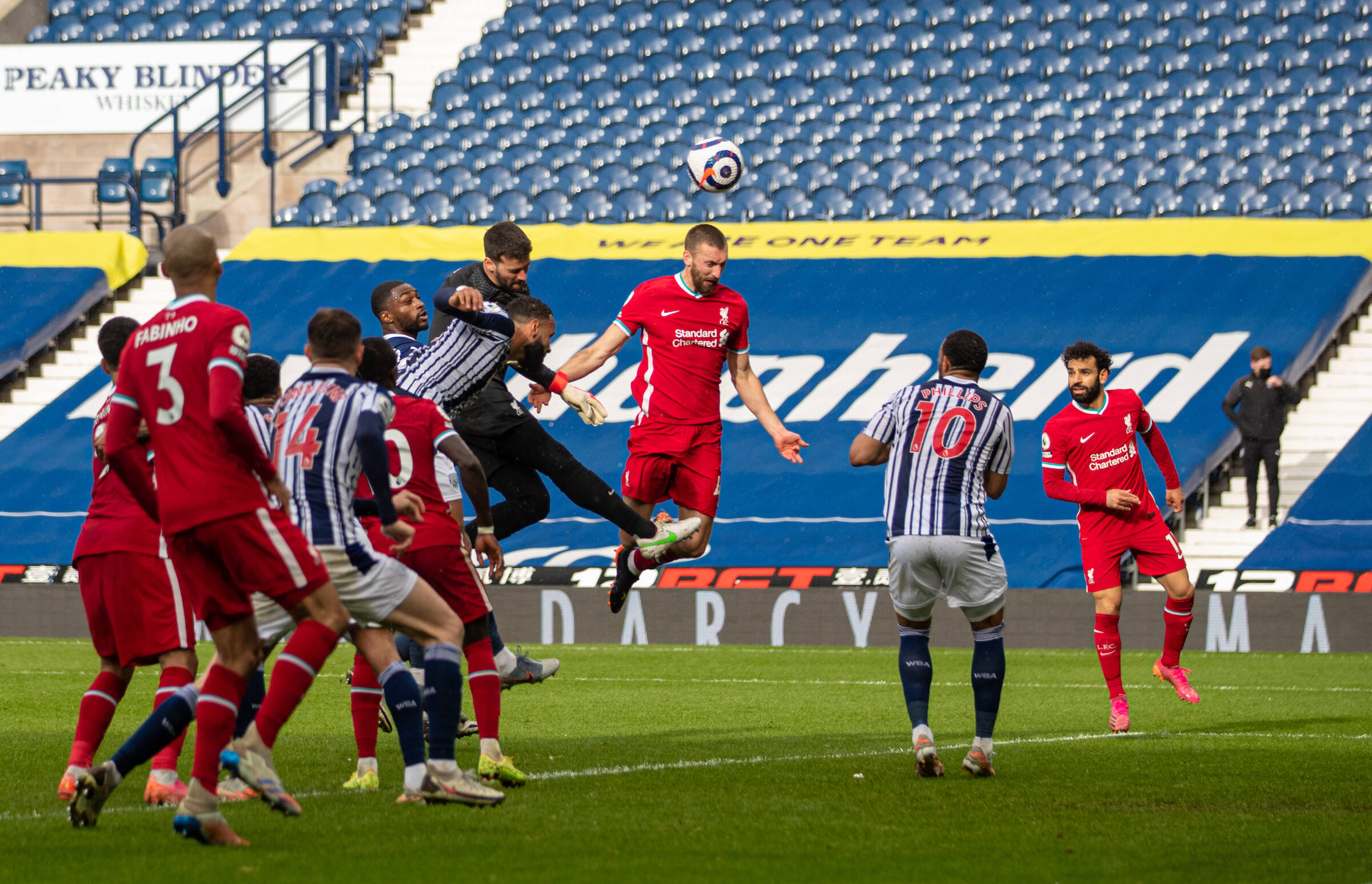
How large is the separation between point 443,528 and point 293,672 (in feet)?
3.68

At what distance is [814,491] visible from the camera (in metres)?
17.3

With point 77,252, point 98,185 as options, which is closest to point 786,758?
point 77,252

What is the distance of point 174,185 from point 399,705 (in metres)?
18.4

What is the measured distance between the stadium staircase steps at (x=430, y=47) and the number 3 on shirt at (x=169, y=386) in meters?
19.3

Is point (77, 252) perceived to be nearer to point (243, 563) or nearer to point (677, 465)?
point (677, 465)

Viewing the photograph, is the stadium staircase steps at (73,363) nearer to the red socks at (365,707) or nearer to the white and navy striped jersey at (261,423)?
the white and navy striped jersey at (261,423)

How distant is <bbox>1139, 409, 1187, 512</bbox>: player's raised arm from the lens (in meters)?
10.3

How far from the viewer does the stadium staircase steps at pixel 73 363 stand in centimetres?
2006

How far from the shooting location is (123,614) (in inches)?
255

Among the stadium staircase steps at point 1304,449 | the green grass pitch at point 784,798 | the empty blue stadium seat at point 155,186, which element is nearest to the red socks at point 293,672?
the green grass pitch at point 784,798

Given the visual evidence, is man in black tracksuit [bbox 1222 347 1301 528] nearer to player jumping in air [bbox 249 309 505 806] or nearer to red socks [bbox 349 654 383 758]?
red socks [bbox 349 654 383 758]

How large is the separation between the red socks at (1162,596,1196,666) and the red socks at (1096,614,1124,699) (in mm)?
469

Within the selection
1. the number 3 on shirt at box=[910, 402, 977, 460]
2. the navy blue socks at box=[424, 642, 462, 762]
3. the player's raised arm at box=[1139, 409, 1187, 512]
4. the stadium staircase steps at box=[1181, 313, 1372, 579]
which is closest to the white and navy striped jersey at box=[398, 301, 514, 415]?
the navy blue socks at box=[424, 642, 462, 762]

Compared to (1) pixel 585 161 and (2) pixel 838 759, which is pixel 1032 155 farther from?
(2) pixel 838 759
